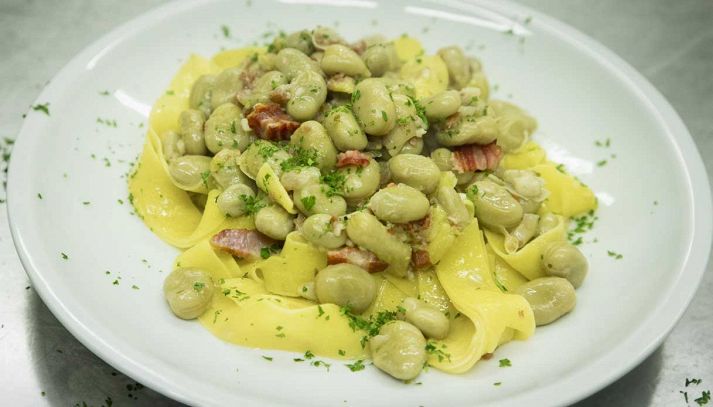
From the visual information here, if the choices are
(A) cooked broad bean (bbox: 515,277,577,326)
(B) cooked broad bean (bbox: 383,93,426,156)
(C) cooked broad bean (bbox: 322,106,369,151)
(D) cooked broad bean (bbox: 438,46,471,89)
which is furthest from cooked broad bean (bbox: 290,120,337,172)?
(D) cooked broad bean (bbox: 438,46,471,89)

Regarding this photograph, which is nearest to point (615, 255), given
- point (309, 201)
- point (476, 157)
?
point (476, 157)

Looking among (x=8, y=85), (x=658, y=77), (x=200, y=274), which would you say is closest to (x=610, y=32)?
(x=658, y=77)

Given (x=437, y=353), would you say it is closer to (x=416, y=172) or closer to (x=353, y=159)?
(x=416, y=172)

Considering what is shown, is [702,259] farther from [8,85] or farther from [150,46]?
[8,85]

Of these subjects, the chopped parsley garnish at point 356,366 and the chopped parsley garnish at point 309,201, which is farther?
the chopped parsley garnish at point 309,201

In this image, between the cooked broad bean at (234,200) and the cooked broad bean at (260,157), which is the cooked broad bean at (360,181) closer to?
the cooked broad bean at (260,157)

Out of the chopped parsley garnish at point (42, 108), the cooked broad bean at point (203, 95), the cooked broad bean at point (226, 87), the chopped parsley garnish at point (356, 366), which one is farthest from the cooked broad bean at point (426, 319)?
the chopped parsley garnish at point (42, 108)

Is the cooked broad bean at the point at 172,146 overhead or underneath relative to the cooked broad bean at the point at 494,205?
underneath
